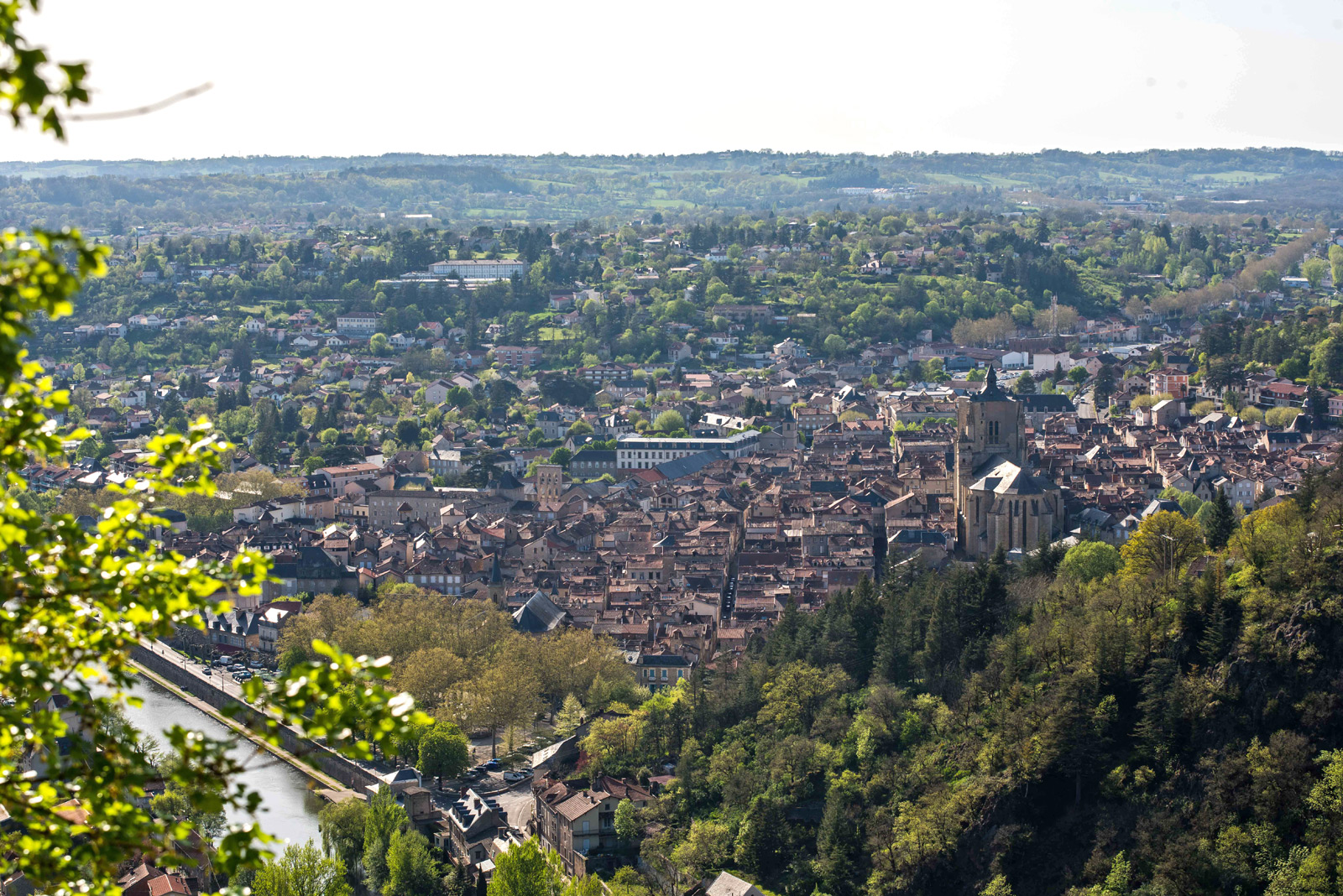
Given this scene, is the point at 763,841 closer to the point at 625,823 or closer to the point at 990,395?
the point at 625,823

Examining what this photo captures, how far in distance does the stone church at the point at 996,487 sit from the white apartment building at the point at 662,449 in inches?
765

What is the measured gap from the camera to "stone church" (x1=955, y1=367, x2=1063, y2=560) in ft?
145

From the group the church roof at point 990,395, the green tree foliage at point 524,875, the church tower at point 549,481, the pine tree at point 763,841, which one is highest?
the church roof at point 990,395

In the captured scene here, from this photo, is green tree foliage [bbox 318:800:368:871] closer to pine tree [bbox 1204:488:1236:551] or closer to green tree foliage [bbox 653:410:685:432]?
pine tree [bbox 1204:488:1236:551]

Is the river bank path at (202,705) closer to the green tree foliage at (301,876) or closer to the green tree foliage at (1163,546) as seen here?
the green tree foliage at (301,876)

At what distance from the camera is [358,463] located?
218ft

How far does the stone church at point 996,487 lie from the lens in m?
44.1

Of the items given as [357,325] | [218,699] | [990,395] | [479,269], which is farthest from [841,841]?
[479,269]

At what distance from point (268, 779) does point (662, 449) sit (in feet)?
111

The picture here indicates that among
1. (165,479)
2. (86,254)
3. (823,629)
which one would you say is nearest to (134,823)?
(165,479)

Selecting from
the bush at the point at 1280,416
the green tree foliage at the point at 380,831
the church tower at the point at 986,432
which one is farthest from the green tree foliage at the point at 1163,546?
the bush at the point at 1280,416

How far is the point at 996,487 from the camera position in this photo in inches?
1766

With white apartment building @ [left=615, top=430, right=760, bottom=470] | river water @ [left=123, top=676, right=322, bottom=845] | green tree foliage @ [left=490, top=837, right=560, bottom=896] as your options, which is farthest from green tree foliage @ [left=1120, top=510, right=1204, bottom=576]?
white apartment building @ [left=615, top=430, right=760, bottom=470]

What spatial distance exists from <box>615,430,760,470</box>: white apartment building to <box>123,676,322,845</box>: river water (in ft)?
88.0
